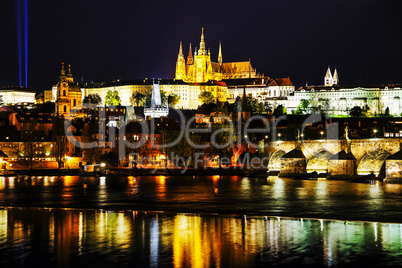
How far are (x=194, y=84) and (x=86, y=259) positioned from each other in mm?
154478

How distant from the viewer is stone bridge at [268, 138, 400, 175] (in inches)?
1618

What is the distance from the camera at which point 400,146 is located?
39812 millimetres

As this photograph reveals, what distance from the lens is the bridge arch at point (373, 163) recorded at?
41938 millimetres

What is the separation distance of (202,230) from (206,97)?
135m

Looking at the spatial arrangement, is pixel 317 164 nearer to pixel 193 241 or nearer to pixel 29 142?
pixel 29 142

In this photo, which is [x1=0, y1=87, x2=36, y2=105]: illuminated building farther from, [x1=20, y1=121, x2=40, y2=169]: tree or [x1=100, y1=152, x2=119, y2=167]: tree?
[x1=100, y1=152, x2=119, y2=167]: tree

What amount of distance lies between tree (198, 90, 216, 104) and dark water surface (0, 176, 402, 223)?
114m

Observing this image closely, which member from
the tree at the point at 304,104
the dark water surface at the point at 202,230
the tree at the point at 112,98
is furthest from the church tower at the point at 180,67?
the dark water surface at the point at 202,230

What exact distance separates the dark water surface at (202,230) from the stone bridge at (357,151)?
29.7ft

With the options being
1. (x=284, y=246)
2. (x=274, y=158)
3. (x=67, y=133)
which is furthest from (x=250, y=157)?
(x=284, y=246)

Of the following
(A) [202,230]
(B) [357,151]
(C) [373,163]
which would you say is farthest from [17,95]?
(A) [202,230]

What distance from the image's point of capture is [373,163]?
4362 centimetres

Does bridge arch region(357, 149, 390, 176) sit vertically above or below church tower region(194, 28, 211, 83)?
below

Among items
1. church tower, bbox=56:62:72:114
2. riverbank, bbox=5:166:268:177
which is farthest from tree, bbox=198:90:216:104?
riverbank, bbox=5:166:268:177
